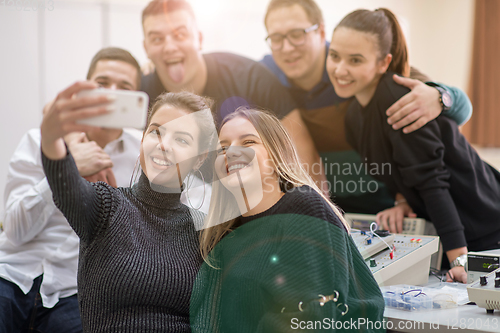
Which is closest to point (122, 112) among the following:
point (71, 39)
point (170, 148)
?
point (170, 148)

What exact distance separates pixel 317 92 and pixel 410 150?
1.86 ft

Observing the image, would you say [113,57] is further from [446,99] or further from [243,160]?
[446,99]

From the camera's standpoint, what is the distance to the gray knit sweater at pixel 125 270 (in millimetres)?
966

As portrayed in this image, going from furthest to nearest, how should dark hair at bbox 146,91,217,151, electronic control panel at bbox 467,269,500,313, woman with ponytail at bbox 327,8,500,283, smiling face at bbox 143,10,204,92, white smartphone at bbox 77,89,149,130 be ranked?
smiling face at bbox 143,10,204,92 < woman with ponytail at bbox 327,8,500,283 < dark hair at bbox 146,91,217,151 < electronic control panel at bbox 467,269,500,313 < white smartphone at bbox 77,89,149,130

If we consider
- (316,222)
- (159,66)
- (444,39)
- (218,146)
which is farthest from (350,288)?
(444,39)

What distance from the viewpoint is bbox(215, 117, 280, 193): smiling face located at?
108 cm

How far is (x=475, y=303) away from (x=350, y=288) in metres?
0.42

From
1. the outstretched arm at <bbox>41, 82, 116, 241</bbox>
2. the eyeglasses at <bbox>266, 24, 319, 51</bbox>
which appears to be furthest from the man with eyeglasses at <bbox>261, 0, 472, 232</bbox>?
the outstretched arm at <bbox>41, 82, 116, 241</bbox>

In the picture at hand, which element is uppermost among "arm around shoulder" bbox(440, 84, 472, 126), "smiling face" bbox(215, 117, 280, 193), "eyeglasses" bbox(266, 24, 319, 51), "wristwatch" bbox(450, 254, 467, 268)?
"eyeglasses" bbox(266, 24, 319, 51)

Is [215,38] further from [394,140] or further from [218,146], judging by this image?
[218,146]

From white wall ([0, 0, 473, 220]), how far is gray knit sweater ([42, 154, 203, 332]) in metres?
1.34

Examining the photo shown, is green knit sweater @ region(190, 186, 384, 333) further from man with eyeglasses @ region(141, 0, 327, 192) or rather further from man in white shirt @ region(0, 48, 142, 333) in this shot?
man with eyeglasses @ region(141, 0, 327, 192)

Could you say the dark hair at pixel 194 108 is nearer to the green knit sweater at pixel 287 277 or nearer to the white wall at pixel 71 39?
the green knit sweater at pixel 287 277

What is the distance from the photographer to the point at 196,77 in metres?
2.12
